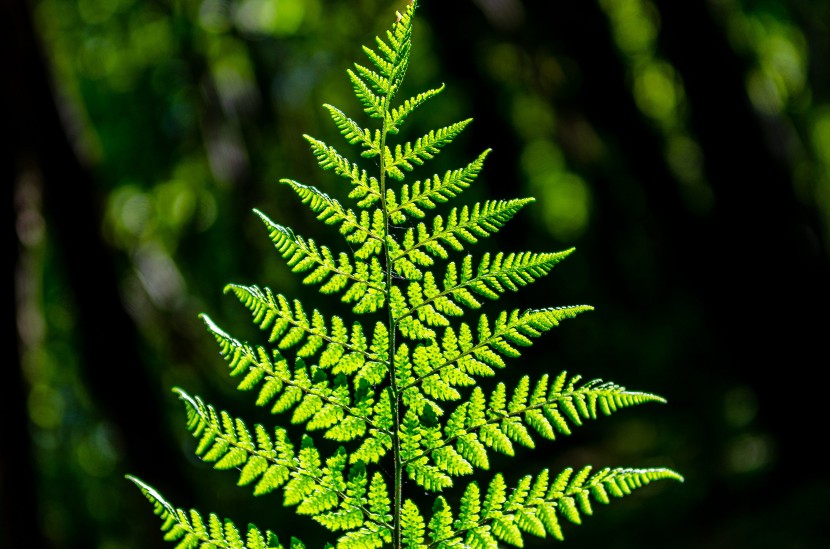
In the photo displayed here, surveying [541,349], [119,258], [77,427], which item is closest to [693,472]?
[541,349]

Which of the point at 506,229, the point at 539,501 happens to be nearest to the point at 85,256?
the point at 506,229

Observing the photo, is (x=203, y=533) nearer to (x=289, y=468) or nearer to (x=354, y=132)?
(x=289, y=468)

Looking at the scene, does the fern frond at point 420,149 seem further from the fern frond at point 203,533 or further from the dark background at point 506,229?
the dark background at point 506,229

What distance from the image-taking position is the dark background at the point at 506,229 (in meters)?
2.87

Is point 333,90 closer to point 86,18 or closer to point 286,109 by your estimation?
point 286,109

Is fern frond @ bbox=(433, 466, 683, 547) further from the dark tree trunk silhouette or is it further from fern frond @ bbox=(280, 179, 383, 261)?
the dark tree trunk silhouette

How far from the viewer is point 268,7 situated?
4223 mm

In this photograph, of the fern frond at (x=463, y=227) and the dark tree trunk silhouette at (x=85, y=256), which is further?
the dark tree trunk silhouette at (x=85, y=256)

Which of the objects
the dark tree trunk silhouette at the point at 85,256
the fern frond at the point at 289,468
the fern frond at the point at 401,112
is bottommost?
the fern frond at the point at 289,468

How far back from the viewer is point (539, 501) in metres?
0.52

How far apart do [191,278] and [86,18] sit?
1.61 m

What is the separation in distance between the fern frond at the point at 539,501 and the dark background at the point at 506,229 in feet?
7.51

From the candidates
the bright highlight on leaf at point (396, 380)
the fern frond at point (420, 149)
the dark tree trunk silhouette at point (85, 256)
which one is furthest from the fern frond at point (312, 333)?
the dark tree trunk silhouette at point (85, 256)

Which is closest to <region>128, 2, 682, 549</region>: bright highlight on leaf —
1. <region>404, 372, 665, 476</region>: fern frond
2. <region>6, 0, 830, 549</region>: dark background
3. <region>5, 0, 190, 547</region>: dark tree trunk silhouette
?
<region>404, 372, 665, 476</region>: fern frond
